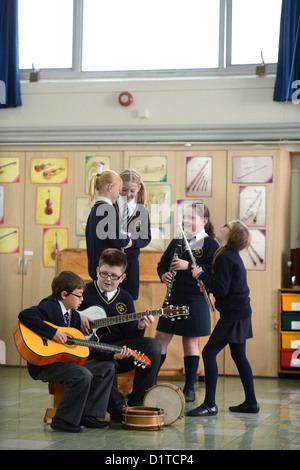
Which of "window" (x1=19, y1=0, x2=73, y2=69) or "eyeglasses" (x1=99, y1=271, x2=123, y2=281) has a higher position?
"window" (x1=19, y1=0, x2=73, y2=69)

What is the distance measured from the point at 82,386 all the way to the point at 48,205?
3.06m

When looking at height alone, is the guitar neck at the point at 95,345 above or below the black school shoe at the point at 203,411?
above

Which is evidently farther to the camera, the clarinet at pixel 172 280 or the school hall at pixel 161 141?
the school hall at pixel 161 141

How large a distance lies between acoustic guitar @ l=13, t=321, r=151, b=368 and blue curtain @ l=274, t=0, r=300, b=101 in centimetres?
322

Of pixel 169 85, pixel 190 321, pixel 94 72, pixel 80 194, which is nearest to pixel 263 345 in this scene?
pixel 190 321

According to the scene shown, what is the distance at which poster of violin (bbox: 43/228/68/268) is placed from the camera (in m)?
6.26

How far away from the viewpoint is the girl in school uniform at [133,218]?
4.41 meters

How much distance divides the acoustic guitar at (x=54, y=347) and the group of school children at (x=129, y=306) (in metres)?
0.03

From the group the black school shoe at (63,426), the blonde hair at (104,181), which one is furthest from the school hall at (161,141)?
the black school shoe at (63,426)

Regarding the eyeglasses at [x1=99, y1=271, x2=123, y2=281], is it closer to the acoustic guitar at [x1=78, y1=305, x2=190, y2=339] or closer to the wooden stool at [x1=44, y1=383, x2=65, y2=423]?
the acoustic guitar at [x1=78, y1=305, x2=190, y2=339]

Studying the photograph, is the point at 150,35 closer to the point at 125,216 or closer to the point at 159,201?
the point at 159,201

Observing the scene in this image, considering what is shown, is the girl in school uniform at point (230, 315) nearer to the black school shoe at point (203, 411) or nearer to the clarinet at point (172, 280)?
the black school shoe at point (203, 411)

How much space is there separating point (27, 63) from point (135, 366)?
12.7 feet

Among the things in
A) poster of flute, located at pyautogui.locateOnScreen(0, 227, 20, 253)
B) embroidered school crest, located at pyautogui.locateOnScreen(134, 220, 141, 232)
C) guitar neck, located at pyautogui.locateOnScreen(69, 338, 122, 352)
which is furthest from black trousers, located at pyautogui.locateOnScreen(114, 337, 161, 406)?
poster of flute, located at pyautogui.locateOnScreen(0, 227, 20, 253)
